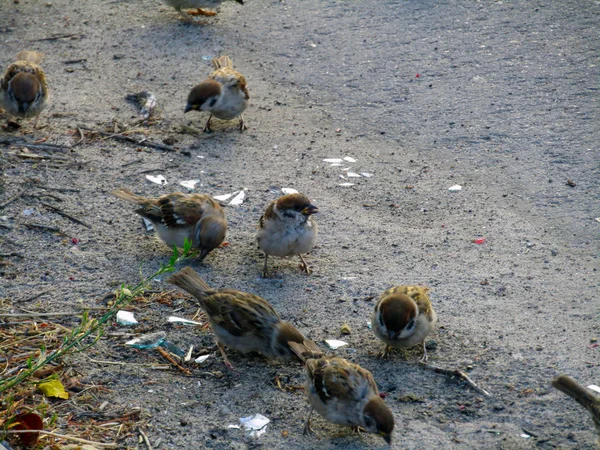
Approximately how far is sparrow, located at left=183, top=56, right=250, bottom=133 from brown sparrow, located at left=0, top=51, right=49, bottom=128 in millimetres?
1457

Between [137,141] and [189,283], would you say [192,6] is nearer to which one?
[137,141]

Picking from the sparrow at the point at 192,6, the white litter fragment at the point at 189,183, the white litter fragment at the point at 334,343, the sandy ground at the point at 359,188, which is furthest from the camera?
the sparrow at the point at 192,6

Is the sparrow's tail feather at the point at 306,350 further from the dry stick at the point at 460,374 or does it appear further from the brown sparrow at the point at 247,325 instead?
the dry stick at the point at 460,374

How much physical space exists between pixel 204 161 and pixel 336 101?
6.09 feet

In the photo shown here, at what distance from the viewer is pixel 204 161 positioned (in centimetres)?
800

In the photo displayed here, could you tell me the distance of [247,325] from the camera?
5379 mm

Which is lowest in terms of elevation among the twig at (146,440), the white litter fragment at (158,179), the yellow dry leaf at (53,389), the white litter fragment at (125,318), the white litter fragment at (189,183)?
the white litter fragment at (125,318)

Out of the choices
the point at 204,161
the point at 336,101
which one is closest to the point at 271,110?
the point at 336,101

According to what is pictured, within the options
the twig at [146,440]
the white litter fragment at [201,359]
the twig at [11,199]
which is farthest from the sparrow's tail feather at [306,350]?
the twig at [11,199]

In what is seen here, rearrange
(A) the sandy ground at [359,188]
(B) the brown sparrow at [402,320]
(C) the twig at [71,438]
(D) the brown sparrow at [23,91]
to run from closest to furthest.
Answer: (C) the twig at [71,438] → (A) the sandy ground at [359,188] → (B) the brown sparrow at [402,320] → (D) the brown sparrow at [23,91]

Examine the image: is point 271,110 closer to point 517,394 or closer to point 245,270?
point 245,270

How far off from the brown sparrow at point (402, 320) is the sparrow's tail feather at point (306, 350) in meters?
0.43

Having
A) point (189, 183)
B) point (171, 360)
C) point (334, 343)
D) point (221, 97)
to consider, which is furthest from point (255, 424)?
point (221, 97)

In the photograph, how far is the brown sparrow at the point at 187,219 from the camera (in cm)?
649
